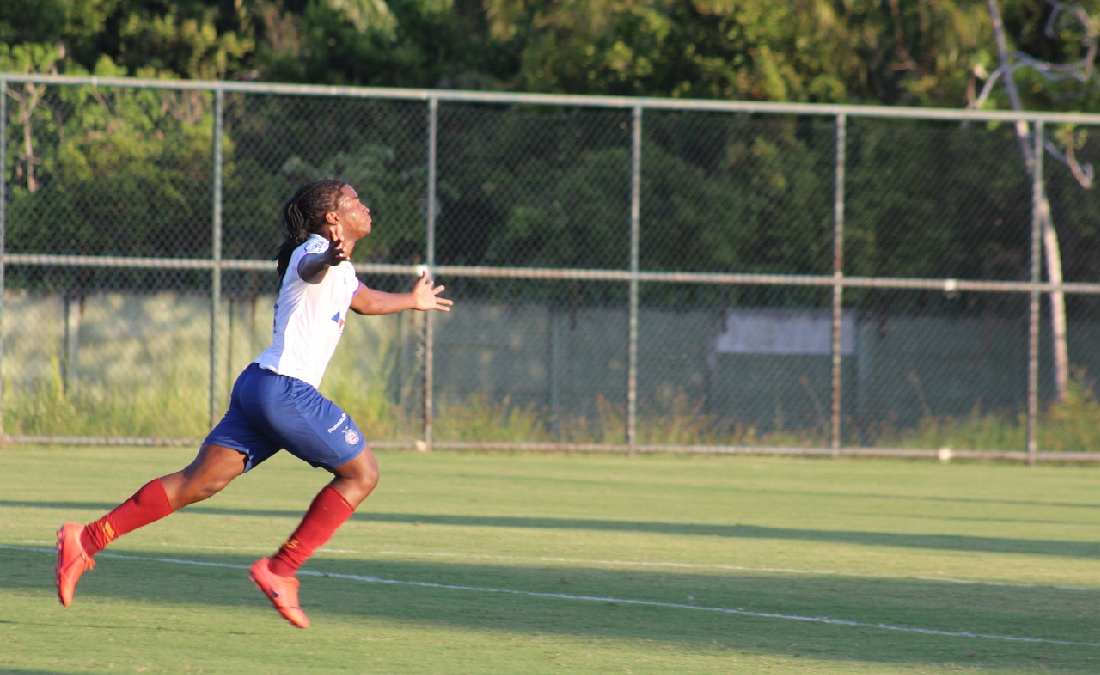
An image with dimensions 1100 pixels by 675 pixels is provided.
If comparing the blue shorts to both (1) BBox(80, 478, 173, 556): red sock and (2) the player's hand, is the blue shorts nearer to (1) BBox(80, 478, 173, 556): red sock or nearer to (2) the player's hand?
(1) BBox(80, 478, 173, 556): red sock

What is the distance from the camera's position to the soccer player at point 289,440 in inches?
247

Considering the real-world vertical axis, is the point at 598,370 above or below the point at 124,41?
below

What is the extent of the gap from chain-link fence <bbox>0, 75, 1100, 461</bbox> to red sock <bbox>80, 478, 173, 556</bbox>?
13.3 m

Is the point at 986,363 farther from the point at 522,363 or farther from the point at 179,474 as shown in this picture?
the point at 179,474

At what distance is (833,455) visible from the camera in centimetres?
1603

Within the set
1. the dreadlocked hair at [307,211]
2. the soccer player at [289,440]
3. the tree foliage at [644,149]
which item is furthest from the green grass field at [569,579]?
the tree foliage at [644,149]

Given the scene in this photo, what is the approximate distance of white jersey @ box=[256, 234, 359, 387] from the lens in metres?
6.40

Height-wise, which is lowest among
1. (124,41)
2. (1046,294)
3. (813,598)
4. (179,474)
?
(813,598)

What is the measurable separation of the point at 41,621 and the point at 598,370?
1749cm

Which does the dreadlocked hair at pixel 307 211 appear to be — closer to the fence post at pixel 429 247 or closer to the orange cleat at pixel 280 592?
the orange cleat at pixel 280 592

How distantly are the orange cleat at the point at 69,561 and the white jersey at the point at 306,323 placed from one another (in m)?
0.99

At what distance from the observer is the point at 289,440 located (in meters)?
6.29

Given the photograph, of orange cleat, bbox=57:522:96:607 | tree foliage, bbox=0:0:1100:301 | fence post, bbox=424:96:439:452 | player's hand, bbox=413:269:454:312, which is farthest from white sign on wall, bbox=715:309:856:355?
orange cleat, bbox=57:522:96:607

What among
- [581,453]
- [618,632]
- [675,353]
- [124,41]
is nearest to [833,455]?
[581,453]
